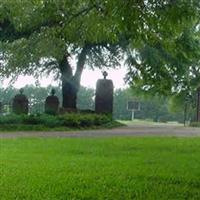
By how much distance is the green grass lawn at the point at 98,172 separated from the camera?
24.5 ft

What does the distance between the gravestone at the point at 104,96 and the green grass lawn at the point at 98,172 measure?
19.1 meters

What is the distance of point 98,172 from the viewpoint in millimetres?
9188

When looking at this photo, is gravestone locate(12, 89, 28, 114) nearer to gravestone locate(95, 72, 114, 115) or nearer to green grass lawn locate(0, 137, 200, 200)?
gravestone locate(95, 72, 114, 115)

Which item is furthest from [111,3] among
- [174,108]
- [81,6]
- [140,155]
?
[174,108]

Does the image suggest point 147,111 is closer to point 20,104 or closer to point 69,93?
point 69,93

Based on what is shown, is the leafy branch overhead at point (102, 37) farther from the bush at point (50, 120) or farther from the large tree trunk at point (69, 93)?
the bush at point (50, 120)

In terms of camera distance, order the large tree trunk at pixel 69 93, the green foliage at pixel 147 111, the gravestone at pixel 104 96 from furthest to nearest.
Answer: the green foliage at pixel 147 111, the large tree trunk at pixel 69 93, the gravestone at pixel 104 96

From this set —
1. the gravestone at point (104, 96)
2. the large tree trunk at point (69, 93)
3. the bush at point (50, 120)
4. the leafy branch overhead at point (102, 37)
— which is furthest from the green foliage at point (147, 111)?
the bush at point (50, 120)

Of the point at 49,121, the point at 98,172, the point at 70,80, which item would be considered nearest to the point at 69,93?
the point at 70,80

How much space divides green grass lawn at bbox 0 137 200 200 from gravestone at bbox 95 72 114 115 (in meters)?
19.1

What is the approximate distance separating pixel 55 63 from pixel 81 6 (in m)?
26.7

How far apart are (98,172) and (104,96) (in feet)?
78.6

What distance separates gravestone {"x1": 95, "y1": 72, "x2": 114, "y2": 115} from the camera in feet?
108

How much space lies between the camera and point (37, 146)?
14.0m
